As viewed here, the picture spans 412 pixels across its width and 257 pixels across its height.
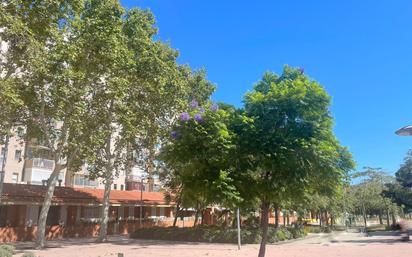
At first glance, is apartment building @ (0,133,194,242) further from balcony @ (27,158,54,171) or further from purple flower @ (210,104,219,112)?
purple flower @ (210,104,219,112)

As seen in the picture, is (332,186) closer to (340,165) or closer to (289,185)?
(340,165)

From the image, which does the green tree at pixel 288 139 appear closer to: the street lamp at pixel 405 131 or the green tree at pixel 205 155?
A: the green tree at pixel 205 155

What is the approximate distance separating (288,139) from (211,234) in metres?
24.2

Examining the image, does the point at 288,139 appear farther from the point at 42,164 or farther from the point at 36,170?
the point at 42,164

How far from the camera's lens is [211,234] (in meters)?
32.1

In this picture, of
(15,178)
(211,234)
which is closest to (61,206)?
(211,234)

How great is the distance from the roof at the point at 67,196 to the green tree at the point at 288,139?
25.1 metres

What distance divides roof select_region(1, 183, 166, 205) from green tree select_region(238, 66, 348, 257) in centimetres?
2506

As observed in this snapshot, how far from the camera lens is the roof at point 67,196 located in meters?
30.8

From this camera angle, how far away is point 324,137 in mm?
9617

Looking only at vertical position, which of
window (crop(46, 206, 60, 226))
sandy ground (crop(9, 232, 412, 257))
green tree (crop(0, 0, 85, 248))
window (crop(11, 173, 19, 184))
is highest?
green tree (crop(0, 0, 85, 248))

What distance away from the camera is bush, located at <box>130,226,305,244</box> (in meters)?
30.5

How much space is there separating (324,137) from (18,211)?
1164 inches

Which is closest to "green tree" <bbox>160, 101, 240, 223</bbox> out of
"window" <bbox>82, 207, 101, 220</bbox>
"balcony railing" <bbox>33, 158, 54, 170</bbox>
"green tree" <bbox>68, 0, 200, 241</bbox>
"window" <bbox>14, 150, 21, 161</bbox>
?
"green tree" <bbox>68, 0, 200, 241</bbox>
